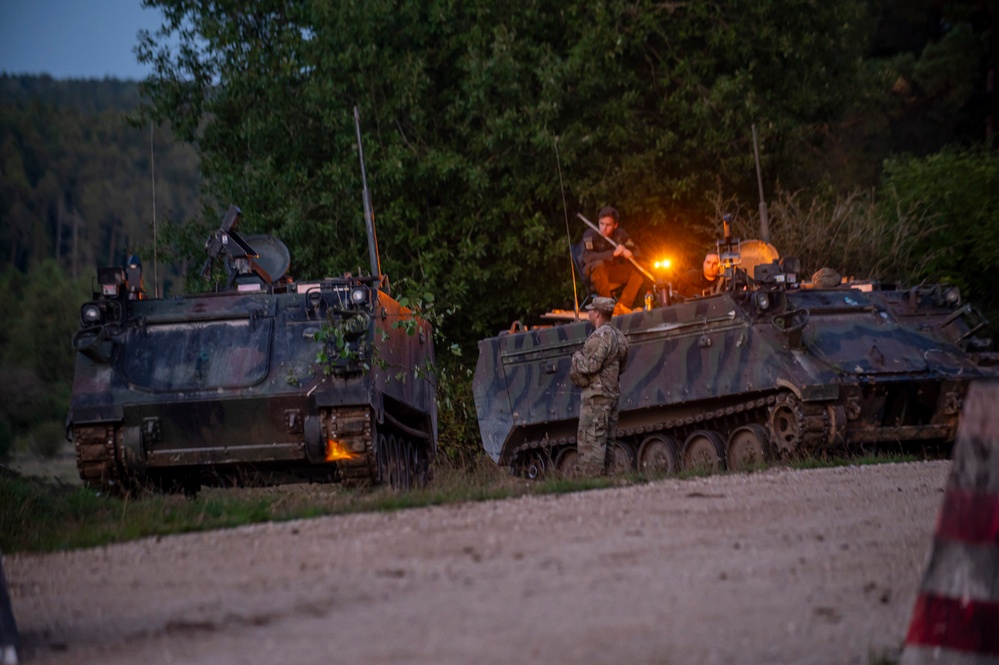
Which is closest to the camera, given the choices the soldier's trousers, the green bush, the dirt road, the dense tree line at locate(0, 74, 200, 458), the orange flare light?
the dirt road

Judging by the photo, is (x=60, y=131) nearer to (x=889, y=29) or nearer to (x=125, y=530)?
(x=889, y=29)

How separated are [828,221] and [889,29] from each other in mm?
21202

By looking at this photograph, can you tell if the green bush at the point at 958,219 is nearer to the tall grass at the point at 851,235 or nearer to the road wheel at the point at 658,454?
the tall grass at the point at 851,235

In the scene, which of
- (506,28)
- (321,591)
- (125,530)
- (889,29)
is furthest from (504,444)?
(889,29)

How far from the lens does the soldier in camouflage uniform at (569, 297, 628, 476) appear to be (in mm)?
13844

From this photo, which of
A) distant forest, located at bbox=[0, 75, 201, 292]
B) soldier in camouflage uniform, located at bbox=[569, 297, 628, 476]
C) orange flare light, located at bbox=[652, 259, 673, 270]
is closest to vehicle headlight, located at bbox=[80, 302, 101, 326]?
soldier in camouflage uniform, located at bbox=[569, 297, 628, 476]

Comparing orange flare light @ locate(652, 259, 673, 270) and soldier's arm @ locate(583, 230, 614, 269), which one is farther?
orange flare light @ locate(652, 259, 673, 270)

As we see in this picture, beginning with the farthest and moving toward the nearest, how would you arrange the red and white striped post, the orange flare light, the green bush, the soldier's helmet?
1. the green bush
2. the orange flare light
3. the soldier's helmet
4. the red and white striped post

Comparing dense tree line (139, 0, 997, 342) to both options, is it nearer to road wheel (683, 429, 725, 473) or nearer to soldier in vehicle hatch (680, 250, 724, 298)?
soldier in vehicle hatch (680, 250, 724, 298)

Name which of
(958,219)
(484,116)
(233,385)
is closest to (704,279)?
(484,116)

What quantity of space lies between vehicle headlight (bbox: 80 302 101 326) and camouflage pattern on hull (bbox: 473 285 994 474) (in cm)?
608

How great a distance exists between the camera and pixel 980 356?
15.4m

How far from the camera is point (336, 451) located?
12922 mm

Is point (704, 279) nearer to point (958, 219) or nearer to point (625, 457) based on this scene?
point (625, 457)
